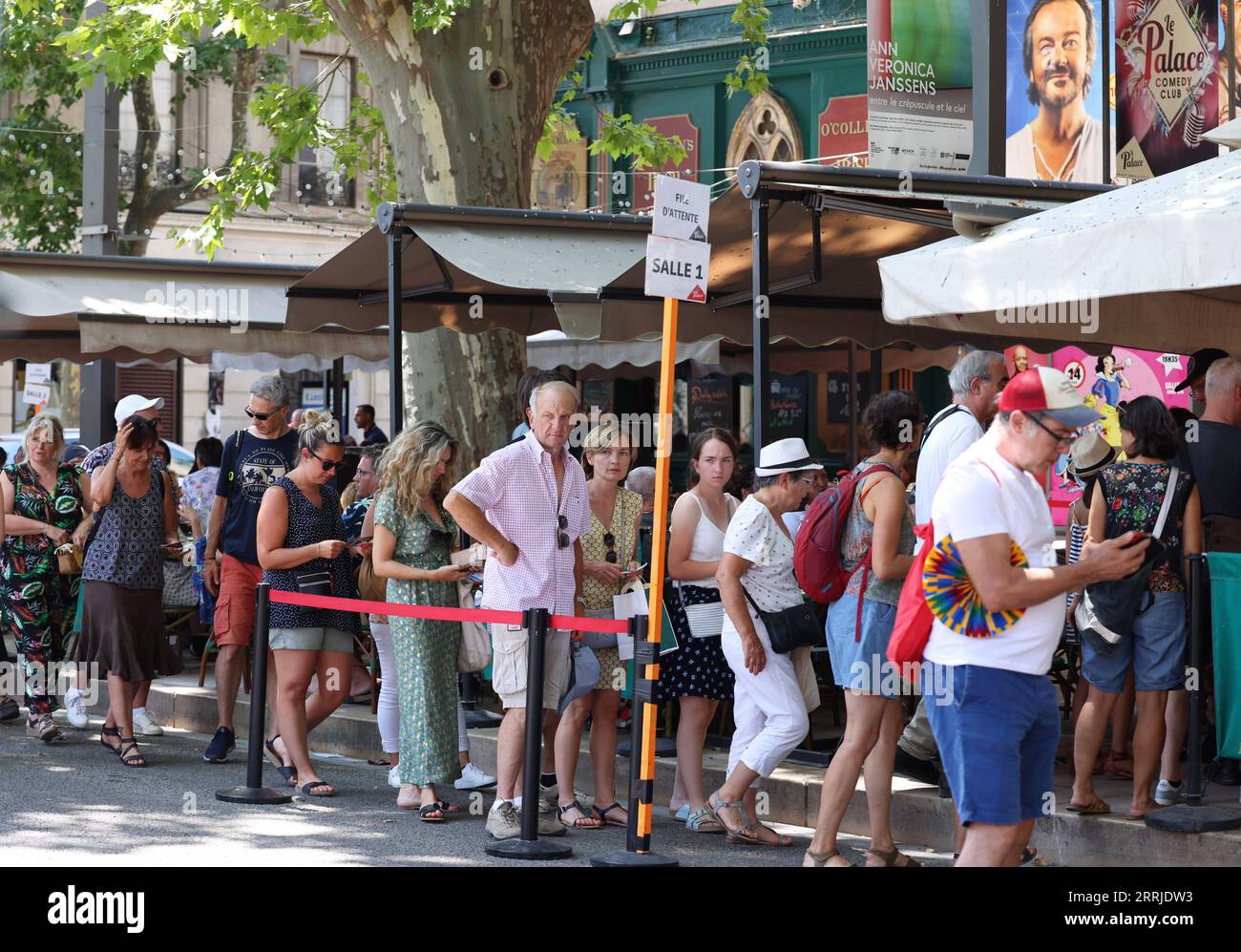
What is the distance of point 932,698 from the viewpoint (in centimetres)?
525

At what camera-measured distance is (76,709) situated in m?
11.0

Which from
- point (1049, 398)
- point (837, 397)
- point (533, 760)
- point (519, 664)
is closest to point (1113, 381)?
point (837, 397)

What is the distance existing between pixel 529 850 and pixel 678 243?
2626 mm

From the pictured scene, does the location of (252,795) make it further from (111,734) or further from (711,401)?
(711,401)

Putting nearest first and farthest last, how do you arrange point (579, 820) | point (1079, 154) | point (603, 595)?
point (579, 820) < point (603, 595) < point (1079, 154)

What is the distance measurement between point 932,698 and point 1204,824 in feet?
7.76

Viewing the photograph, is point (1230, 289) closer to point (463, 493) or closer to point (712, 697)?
point (712, 697)

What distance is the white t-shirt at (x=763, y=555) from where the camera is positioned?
7.45m

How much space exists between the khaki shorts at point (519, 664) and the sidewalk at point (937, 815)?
4.14ft

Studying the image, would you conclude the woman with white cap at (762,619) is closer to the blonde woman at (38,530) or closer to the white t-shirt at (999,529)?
the white t-shirt at (999,529)

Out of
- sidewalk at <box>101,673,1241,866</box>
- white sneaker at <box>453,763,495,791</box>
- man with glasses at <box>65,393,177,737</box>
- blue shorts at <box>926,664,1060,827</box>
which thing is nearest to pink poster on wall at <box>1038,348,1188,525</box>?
sidewalk at <box>101,673,1241,866</box>
